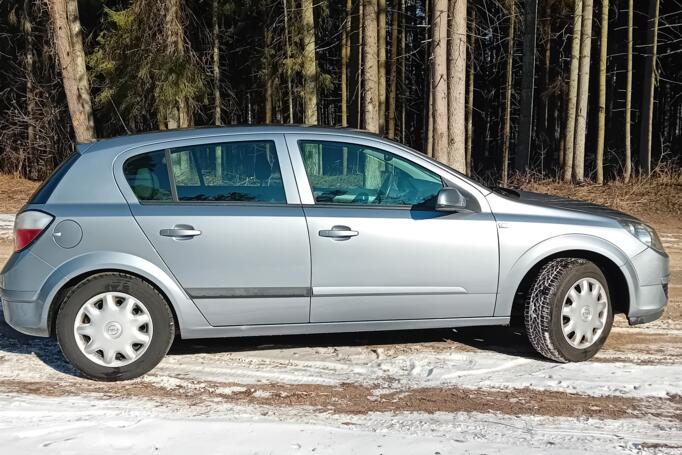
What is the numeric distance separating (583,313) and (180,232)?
300 centimetres

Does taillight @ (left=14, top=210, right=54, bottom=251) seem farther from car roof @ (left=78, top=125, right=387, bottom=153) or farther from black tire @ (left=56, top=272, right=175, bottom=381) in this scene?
car roof @ (left=78, top=125, right=387, bottom=153)

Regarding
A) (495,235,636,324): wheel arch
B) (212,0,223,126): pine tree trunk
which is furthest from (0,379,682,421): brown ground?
(212,0,223,126): pine tree trunk

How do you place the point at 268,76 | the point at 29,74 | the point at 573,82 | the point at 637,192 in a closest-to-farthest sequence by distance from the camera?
the point at 637,192 → the point at 573,82 → the point at 29,74 → the point at 268,76

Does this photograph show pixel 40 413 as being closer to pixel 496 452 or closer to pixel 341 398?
pixel 341 398

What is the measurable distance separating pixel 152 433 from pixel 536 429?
2.18 m

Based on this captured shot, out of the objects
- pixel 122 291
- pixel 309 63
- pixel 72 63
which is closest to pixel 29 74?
pixel 72 63

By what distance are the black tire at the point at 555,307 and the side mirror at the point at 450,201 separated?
0.83 m

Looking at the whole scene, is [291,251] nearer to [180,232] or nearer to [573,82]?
[180,232]

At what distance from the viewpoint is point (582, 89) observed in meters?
16.4

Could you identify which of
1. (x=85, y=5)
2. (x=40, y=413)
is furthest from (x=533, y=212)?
(x=85, y=5)

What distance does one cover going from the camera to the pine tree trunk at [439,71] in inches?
494

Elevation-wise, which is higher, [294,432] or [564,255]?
[564,255]

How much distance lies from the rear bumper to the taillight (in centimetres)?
35

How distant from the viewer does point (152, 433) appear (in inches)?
144
